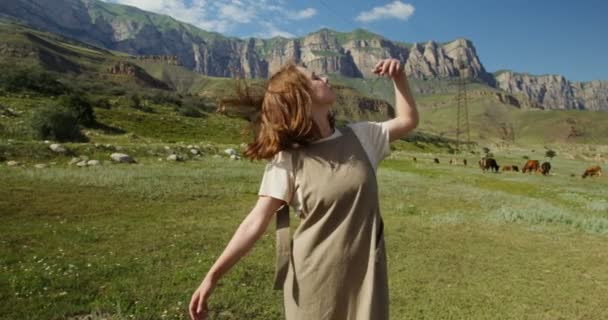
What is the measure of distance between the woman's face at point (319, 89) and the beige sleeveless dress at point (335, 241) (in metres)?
0.29

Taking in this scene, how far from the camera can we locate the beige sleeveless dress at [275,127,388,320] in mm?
2912

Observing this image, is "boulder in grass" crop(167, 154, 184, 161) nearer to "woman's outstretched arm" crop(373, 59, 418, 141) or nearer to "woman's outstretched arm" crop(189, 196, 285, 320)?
"woman's outstretched arm" crop(373, 59, 418, 141)

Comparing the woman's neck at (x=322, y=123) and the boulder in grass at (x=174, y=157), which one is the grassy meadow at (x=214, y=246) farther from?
the boulder in grass at (x=174, y=157)

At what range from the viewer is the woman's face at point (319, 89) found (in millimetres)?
3045

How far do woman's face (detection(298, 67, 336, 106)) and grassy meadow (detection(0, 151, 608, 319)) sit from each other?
5.44 m

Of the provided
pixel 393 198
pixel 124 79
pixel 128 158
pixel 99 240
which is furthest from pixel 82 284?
pixel 124 79

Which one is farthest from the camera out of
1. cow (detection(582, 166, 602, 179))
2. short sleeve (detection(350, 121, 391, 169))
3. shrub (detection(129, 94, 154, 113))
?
shrub (detection(129, 94, 154, 113))

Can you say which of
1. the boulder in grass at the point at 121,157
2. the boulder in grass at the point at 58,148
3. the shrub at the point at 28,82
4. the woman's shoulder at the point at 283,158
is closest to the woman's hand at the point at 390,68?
the woman's shoulder at the point at 283,158

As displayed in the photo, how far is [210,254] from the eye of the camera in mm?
10938

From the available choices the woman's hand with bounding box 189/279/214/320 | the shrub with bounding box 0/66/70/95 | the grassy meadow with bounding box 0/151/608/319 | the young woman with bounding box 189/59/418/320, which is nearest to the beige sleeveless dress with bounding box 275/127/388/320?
the young woman with bounding box 189/59/418/320

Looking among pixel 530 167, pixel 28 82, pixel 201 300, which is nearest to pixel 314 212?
pixel 201 300

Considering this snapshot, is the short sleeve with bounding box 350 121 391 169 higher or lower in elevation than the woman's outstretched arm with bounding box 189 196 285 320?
higher

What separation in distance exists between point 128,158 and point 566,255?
23535 mm

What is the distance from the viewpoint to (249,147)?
10.2 ft
